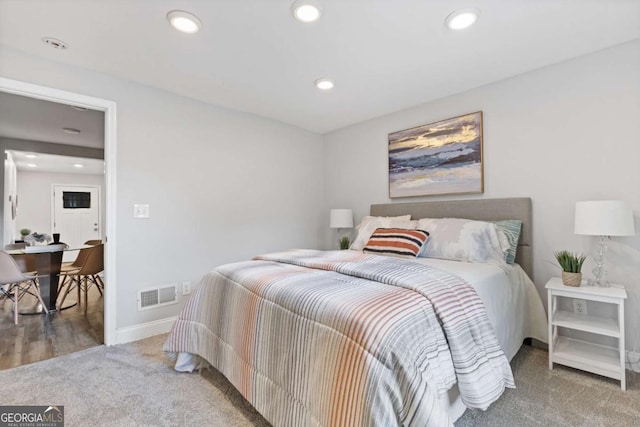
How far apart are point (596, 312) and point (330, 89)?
2.74 meters

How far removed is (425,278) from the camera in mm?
1451

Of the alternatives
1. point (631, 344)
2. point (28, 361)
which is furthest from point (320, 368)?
point (28, 361)

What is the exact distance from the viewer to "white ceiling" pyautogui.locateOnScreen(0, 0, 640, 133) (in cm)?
165

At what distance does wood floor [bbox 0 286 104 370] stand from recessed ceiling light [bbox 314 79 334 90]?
2.92 m

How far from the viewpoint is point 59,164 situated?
6043mm

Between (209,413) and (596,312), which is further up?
(596,312)

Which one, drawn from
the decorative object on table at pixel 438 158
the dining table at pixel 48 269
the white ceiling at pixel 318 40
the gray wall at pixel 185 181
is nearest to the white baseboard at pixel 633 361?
the decorative object on table at pixel 438 158

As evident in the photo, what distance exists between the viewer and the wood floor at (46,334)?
2258 mm

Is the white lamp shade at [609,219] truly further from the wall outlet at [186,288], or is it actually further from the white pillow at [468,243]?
the wall outlet at [186,288]

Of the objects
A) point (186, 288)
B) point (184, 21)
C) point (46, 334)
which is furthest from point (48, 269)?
point (184, 21)

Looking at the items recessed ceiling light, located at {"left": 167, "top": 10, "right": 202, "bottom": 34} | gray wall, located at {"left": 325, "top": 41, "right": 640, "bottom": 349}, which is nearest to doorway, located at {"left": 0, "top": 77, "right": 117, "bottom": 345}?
recessed ceiling light, located at {"left": 167, "top": 10, "right": 202, "bottom": 34}

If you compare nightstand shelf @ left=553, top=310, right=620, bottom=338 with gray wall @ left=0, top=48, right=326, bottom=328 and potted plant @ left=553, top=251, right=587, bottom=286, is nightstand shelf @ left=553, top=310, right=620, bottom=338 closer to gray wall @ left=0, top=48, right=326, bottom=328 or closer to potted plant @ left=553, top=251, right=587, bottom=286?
potted plant @ left=553, top=251, right=587, bottom=286

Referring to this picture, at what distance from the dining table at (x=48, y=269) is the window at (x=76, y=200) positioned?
4192mm

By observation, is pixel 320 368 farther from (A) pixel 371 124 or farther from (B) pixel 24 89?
(A) pixel 371 124
